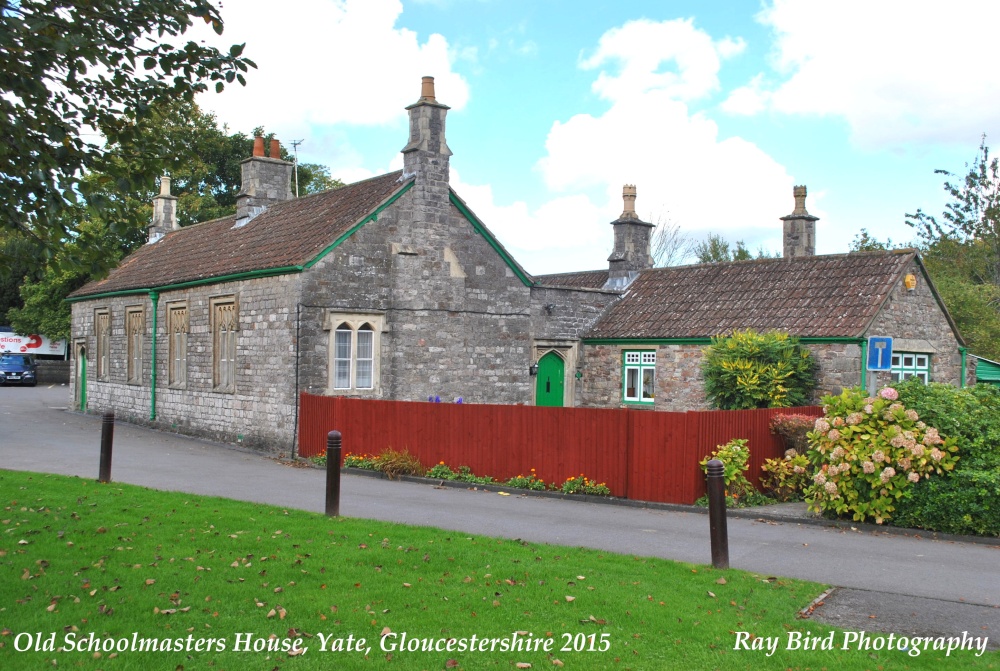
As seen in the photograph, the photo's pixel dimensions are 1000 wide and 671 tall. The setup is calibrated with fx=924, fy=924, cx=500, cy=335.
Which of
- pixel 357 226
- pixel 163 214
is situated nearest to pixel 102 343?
pixel 163 214

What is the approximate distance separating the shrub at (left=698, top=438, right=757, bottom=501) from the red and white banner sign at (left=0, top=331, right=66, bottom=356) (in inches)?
1906

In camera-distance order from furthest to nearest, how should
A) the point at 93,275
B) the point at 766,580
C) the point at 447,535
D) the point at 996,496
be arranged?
the point at 996,496 < the point at 447,535 < the point at 766,580 < the point at 93,275

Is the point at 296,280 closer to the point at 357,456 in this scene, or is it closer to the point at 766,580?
the point at 357,456

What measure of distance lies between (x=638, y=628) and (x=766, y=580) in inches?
91.4

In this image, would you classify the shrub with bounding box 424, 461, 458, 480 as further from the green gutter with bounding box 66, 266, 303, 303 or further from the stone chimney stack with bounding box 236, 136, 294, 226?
the stone chimney stack with bounding box 236, 136, 294, 226

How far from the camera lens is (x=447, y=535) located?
35.3ft

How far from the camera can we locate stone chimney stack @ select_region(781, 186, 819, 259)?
2616 cm

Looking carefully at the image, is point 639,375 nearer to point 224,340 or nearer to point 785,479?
point 785,479

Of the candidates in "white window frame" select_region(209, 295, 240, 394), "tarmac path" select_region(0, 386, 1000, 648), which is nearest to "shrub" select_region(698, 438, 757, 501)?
"tarmac path" select_region(0, 386, 1000, 648)

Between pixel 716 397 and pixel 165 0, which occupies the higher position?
pixel 165 0

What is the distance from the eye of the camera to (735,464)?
14.3 m

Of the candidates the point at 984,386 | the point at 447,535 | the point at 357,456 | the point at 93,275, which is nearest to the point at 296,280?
the point at 357,456

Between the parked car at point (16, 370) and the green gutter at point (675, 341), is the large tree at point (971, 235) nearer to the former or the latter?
the green gutter at point (675, 341)

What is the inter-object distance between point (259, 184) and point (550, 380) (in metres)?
10.5
